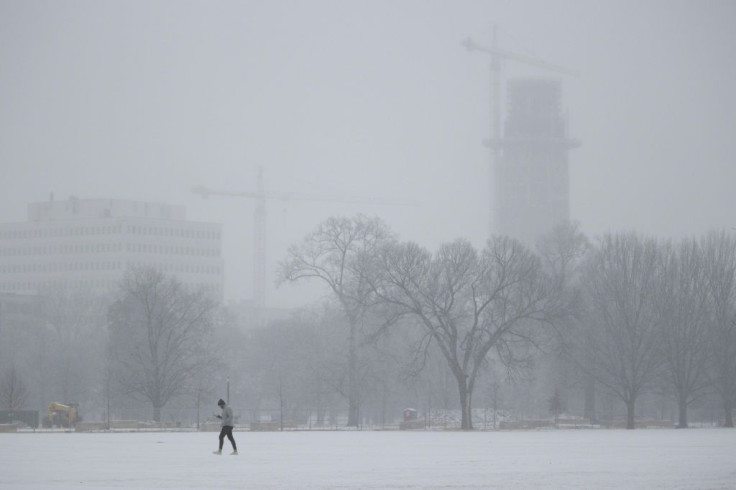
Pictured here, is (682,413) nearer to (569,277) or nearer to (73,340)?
(569,277)

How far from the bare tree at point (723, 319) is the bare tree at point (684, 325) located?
730 millimetres

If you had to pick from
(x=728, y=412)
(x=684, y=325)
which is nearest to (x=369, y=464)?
(x=728, y=412)

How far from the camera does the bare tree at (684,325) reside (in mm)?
90688

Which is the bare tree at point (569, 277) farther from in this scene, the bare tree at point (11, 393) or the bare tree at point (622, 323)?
the bare tree at point (11, 393)

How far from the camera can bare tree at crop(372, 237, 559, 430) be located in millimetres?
86125

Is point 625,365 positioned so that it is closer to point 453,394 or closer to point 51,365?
point 453,394

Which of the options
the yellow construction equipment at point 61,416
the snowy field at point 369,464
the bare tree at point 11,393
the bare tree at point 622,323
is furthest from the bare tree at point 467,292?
the bare tree at point 11,393

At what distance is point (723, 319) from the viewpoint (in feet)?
304

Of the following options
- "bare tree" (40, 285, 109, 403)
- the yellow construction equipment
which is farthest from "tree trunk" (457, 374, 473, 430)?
"bare tree" (40, 285, 109, 403)

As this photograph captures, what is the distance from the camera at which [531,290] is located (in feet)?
285

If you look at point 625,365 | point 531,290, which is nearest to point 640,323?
point 625,365

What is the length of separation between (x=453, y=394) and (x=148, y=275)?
87.6 ft

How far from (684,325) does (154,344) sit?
37.4 metres

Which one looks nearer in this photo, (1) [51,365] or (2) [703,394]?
(2) [703,394]
